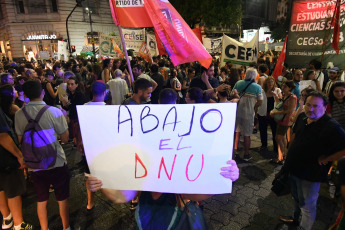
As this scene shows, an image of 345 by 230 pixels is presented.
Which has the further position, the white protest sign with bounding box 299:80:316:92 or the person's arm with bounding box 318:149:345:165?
the white protest sign with bounding box 299:80:316:92

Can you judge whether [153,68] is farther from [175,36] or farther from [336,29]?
[336,29]

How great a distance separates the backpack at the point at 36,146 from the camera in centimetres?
254

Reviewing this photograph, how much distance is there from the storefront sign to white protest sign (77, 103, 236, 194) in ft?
15.3

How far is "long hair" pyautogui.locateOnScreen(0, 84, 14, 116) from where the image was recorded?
3.24 metres

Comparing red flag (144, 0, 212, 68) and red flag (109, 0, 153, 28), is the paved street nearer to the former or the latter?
red flag (144, 0, 212, 68)

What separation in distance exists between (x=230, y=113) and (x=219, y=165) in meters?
0.37

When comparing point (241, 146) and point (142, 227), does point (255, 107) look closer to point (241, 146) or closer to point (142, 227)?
point (241, 146)

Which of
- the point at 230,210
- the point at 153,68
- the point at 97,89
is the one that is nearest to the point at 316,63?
the point at 153,68

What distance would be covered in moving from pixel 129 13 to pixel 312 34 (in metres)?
4.34

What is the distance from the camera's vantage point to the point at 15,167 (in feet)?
9.36

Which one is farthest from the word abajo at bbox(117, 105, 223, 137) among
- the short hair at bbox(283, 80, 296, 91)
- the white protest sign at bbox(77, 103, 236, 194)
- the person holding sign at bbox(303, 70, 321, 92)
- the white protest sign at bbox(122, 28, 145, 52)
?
the white protest sign at bbox(122, 28, 145, 52)

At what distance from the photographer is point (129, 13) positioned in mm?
3717

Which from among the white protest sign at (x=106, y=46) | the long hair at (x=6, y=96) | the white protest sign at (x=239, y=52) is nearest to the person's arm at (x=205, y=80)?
the white protest sign at (x=239, y=52)

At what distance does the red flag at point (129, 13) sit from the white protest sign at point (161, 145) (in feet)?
8.37
